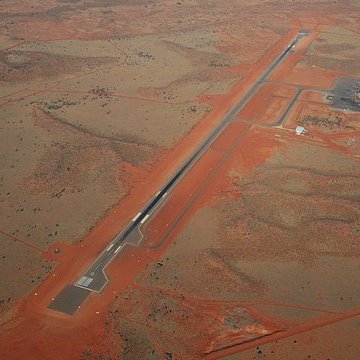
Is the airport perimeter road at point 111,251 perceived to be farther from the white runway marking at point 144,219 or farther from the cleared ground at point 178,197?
the cleared ground at point 178,197

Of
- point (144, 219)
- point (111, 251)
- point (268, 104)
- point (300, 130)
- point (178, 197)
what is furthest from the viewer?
point (268, 104)

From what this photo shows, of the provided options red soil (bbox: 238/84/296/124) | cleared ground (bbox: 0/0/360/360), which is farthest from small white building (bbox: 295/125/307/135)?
red soil (bbox: 238/84/296/124)

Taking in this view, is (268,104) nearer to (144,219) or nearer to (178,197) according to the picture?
(178,197)

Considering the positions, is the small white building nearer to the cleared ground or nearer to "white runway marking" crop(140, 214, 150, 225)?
the cleared ground

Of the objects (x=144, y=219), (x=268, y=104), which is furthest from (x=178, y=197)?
(x=268, y=104)

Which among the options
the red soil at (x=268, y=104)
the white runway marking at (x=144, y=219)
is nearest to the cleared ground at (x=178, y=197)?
the red soil at (x=268, y=104)

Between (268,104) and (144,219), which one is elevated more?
(268,104)

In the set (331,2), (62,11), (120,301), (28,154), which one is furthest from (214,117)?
(331,2)

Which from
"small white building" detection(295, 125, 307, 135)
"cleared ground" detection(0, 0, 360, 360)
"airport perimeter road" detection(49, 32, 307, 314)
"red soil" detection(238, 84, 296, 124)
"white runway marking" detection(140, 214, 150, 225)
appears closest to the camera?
"cleared ground" detection(0, 0, 360, 360)

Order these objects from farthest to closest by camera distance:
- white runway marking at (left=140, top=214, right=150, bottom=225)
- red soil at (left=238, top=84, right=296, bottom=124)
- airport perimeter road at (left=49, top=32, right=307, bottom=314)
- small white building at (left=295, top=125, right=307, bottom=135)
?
red soil at (left=238, top=84, right=296, bottom=124) < small white building at (left=295, top=125, right=307, bottom=135) < white runway marking at (left=140, top=214, right=150, bottom=225) < airport perimeter road at (left=49, top=32, right=307, bottom=314)

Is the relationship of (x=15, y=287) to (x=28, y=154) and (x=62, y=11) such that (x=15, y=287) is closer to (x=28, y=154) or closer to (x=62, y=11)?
(x=28, y=154)

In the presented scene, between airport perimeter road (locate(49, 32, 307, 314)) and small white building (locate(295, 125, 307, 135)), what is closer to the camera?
airport perimeter road (locate(49, 32, 307, 314))

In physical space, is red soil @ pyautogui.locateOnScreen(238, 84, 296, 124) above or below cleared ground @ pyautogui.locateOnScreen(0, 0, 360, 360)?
above
